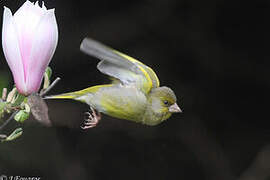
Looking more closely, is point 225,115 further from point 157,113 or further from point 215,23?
point 157,113

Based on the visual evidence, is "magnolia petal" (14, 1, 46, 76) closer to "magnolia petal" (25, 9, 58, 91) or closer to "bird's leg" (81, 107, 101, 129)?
"magnolia petal" (25, 9, 58, 91)

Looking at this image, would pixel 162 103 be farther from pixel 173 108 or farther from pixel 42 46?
pixel 42 46

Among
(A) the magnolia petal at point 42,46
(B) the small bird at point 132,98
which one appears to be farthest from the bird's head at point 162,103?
(A) the magnolia petal at point 42,46

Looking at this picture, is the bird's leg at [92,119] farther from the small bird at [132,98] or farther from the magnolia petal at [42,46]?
the magnolia petal at [42,46]

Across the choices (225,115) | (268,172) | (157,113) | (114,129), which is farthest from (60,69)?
(157,113)

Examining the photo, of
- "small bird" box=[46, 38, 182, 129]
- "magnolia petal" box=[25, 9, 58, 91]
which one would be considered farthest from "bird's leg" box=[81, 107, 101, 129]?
"magnolia petal" box=[25, 9, 58, 91]

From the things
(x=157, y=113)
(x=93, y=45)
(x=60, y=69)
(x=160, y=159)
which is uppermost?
(x=93, y=45)

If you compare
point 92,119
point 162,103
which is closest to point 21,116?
point 92,119
